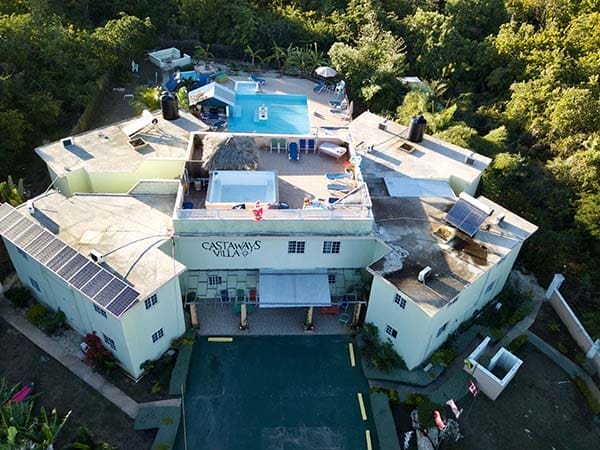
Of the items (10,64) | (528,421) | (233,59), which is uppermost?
(10,64)

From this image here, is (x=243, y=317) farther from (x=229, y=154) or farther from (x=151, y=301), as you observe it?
(x=229, y=154)

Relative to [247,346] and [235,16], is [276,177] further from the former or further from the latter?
[235,16]

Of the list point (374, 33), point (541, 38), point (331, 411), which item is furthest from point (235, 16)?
point (331, 411)

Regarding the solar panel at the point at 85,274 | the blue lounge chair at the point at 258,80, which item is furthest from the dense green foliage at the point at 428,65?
the solar panel at the point at 85,274

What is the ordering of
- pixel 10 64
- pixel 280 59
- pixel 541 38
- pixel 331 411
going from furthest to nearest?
pixel 280 59
pixel 541 38
pixel 10 64
pixel 331 411

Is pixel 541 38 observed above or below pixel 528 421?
above

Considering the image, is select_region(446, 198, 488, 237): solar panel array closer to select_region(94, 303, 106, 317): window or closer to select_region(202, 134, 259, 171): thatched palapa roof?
select_region(202, 134, 259, 171): thatched palapa roof
